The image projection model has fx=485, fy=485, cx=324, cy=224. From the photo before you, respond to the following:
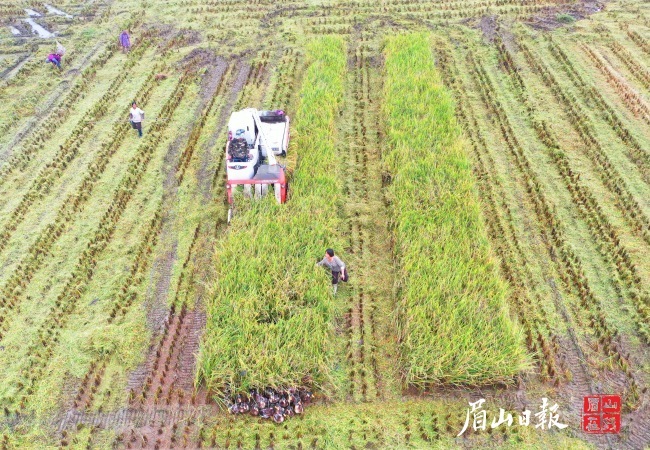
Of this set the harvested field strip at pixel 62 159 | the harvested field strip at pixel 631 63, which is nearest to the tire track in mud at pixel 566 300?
the harvested field strip at pixel 631 63

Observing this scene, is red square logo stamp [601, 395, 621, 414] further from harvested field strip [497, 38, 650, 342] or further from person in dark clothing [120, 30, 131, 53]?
person in dark clothing [120, 30, 131, 53]

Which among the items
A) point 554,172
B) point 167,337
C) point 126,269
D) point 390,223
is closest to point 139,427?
point 167,337

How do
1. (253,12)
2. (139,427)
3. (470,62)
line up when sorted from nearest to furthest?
(139,427) < (470,62) < (253,12)

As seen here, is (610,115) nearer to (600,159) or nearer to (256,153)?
(600,159)

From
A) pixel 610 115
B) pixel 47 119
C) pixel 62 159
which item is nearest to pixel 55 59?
pixel 47 119

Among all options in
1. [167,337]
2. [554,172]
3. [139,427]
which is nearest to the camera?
[139,427]

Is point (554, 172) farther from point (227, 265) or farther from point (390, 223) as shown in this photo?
point (227, 265)
